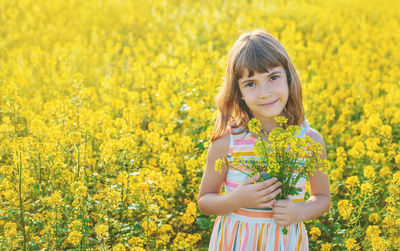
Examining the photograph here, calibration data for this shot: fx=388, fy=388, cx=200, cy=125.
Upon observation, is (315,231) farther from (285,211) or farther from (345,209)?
(285,211)

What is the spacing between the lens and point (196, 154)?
125 inches

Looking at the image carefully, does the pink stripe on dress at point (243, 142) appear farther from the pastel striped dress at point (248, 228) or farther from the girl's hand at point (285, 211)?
the girl's hand at point (285, 211)

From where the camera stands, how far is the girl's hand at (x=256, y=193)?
1623 millimetres

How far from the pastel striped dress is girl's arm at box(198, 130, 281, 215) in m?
0.05

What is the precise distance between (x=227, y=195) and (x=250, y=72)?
0.59 metres

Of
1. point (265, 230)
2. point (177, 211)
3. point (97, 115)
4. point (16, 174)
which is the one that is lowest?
point (177, 211)

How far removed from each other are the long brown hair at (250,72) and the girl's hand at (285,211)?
469mm

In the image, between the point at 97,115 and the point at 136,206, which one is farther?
the point at 97,115

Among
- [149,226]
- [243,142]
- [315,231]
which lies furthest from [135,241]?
[315,231]

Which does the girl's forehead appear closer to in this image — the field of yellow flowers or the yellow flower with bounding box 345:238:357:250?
the field of yellow flowers

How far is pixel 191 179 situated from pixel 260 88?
1490mm

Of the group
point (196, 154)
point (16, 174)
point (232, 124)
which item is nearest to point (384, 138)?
point (196, 154)

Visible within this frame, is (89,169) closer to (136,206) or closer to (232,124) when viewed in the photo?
(136,206)

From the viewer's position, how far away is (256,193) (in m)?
1.65
